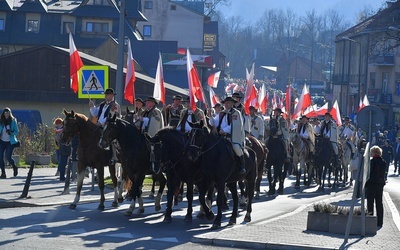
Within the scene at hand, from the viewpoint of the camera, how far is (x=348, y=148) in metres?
Result: 35.1

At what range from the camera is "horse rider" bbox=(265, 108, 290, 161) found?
26.7m

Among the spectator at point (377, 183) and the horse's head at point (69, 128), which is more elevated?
the horse's head at point (69, 128)

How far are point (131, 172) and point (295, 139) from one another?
11333 millimetres

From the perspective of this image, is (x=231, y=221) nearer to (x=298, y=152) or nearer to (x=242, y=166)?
(x=242, y=166)

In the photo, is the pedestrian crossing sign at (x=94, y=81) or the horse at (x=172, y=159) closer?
the horse at (x=172, y=159)

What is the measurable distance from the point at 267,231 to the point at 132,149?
3410mm

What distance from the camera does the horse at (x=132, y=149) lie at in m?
19.2

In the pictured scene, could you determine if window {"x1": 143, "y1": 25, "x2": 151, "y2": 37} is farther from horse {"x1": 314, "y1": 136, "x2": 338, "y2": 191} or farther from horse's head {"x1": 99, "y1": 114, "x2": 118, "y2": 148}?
horse's head {"x1": 99, "y1": 114, "x2": 118, "y2": 148}

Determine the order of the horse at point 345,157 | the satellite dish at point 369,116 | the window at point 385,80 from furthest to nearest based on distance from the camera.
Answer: the window at point 385,80 → the horse at point 345,157 → the satellite dish at point 369,116

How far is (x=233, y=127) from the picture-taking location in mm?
18703

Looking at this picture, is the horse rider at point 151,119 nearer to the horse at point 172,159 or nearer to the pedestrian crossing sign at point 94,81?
the horse at point 172,159

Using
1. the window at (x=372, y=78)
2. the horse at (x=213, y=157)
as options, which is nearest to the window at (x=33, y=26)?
the window at (x=372, y=78)

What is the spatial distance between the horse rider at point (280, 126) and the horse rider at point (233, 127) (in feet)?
25.1

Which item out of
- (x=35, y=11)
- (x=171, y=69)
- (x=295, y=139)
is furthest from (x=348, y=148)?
(x=35, y=11)
